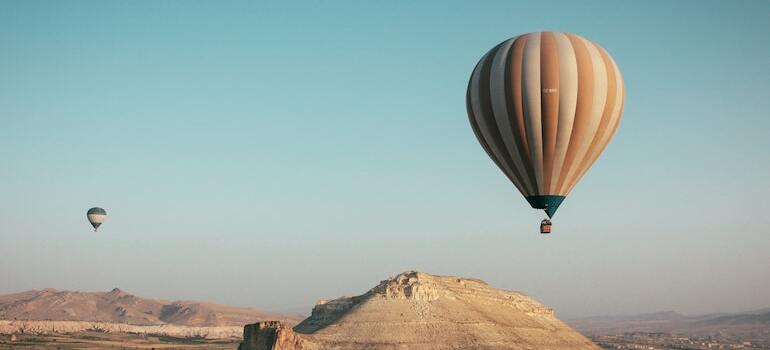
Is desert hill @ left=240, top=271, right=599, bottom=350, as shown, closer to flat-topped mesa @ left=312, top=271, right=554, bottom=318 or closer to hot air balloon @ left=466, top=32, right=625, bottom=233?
flat-topped mesa @ left=312, top=271, right=554, bottom=318

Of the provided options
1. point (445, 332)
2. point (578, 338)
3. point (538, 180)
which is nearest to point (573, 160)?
point (538, 180)

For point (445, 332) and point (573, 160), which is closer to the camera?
→ point (573, 160)

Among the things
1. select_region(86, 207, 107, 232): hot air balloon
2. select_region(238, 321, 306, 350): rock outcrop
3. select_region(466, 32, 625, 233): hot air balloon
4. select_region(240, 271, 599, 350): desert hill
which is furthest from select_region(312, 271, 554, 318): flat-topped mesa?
select_region(466, 32, 625, 233): hot air balloon

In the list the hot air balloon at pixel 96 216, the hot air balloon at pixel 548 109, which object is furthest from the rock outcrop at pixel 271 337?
the hot air balloon at pixel 548 109

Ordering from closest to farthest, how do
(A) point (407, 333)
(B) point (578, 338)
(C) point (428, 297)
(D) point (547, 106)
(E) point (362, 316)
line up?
(D) point (547, 106) → (A) point (407, 333) → (E) point (362, 316) → (C) point (428, 297) → (B) point (578, 338)

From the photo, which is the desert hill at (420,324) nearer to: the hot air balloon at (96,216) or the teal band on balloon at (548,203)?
the hot air balloon at (96,216)

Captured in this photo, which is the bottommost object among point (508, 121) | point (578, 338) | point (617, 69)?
point (578, 338)

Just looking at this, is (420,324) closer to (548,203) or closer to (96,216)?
(548,203)

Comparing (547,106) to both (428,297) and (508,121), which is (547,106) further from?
(428,297)
